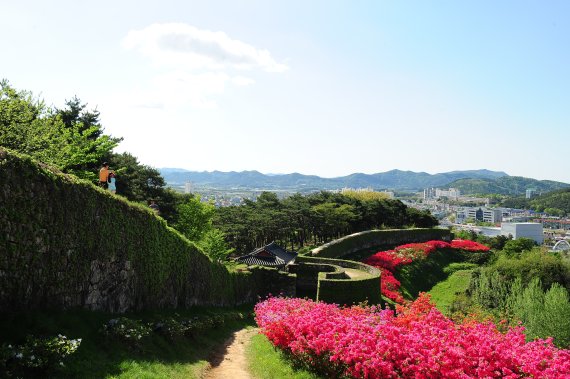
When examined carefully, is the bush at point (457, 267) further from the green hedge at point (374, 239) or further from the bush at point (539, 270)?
the green hedge at point (374, 239)

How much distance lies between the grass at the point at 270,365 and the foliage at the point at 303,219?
1322 inches

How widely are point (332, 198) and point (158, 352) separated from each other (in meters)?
57.3

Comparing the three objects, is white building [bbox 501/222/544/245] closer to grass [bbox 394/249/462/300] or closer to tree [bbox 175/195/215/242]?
grass [bbox 394/249/462/300]

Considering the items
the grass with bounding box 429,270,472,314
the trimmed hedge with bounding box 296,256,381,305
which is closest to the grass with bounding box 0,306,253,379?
the trimmed hedge with bounding box 296,256,381,305

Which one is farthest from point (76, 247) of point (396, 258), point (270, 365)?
point (396, 258)

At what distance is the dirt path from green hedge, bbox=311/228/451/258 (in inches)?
835

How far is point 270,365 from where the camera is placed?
1036 cm

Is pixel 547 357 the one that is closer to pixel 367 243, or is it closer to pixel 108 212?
pixel 108 212

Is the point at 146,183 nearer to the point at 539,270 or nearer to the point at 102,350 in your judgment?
the point at 102,350

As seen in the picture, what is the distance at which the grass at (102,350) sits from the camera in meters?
6.47

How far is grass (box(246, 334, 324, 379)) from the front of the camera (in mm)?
9281

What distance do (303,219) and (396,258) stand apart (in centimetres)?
1686

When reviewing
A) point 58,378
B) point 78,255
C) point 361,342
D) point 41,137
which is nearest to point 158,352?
point 78,255

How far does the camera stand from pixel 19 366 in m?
5.65
